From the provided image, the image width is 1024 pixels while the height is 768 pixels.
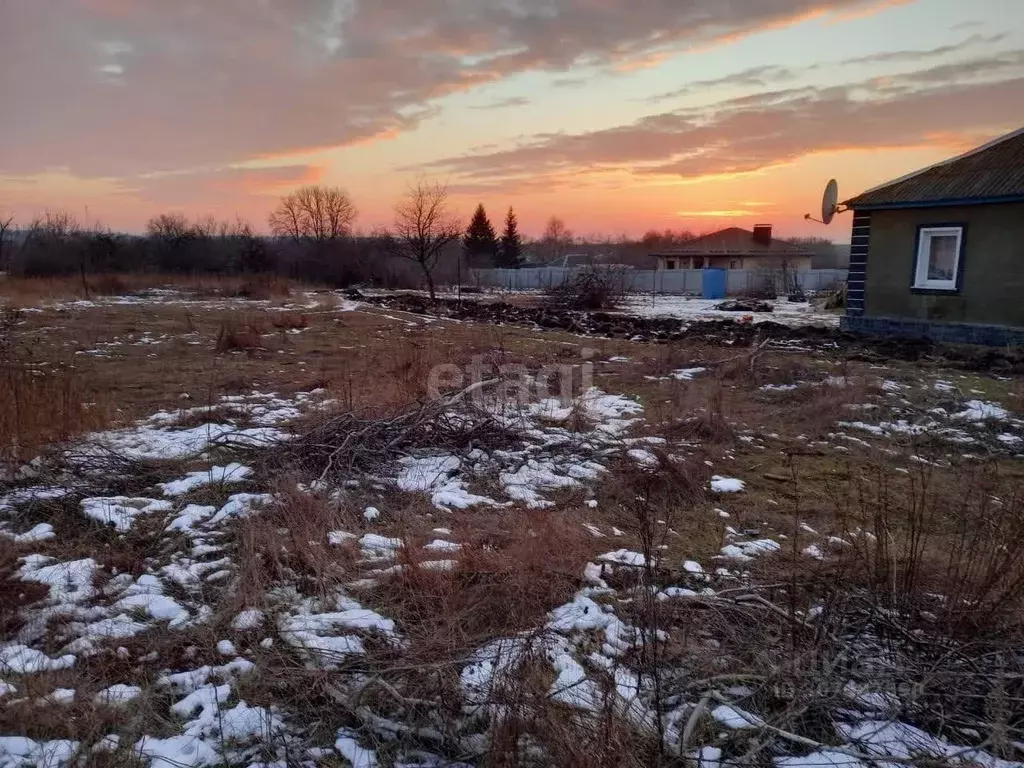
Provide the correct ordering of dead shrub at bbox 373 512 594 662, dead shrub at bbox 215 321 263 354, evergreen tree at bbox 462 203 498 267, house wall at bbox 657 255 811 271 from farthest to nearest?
evergreen tree at bbox 462 203 498 267 → house wall at bbox 657 255 811 271 → dead shrub at bbox 215 321 263 354 → dead shrub at bbox 373 512 594 662

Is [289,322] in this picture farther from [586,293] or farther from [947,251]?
[947,251]

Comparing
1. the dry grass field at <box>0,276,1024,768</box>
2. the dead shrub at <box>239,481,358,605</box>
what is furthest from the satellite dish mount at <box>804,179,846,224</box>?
the dead shrub at <box>239,481,358,605</box>

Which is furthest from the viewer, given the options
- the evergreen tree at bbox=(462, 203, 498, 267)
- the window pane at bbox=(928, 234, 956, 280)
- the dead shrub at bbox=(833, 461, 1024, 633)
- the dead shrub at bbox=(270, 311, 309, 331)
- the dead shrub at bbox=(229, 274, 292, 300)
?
the evergreen tree at bbox=(462, 203, 498, 267)

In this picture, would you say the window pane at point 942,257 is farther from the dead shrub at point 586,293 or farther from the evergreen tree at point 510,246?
the evergreen tree at point 510,246

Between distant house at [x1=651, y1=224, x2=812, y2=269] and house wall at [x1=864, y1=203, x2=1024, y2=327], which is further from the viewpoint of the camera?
distant house at [x1=651, y1=224, x2=812, y2=269]

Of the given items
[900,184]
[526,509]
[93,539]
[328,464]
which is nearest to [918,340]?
[900,184]

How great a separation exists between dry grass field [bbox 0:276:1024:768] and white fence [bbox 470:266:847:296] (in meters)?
22.0

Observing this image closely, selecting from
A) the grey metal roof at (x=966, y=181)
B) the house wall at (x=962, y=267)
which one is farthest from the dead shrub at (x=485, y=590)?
the grey metal roof at (x=966, y=181)

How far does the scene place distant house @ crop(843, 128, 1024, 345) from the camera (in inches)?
400

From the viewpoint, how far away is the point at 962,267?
1066 centimetres

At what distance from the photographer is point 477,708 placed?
84.0 inches

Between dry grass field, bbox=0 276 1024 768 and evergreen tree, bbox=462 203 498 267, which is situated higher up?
evergreen tree, bbox=462 203 498 267

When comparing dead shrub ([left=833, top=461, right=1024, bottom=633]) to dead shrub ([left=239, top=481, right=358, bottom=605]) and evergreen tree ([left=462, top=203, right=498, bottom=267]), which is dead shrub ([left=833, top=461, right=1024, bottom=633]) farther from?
evergreen tree ([left=462, top=203, right=498, bottom=267])

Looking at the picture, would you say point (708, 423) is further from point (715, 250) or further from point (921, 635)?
point (715, 250)
